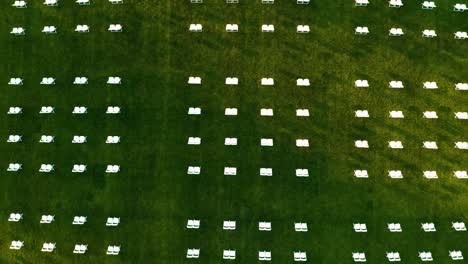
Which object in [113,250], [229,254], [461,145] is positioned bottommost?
[229,254]

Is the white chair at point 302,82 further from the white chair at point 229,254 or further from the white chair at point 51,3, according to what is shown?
the white chair at point 51,3

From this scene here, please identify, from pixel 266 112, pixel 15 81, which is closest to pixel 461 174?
pixel 266 112

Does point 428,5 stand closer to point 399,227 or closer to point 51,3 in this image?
point 399,227

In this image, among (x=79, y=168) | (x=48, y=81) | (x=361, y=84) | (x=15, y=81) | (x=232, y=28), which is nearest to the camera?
(x=79, y=168)

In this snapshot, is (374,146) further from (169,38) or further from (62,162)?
(62,162)

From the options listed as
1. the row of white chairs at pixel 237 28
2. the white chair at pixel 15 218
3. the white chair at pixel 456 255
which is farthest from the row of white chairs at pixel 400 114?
the white chair at pixel 15 218

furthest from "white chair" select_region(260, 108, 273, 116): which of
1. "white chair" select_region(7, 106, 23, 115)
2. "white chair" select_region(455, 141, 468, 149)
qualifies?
"white chair" select_region(7, 106, 23, 115)

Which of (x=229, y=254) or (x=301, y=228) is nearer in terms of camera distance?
(x=229, y=254)

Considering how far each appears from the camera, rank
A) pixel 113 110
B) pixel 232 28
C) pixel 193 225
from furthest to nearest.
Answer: pixel 232 28 < pixel 113 110 < pixel 193 225
